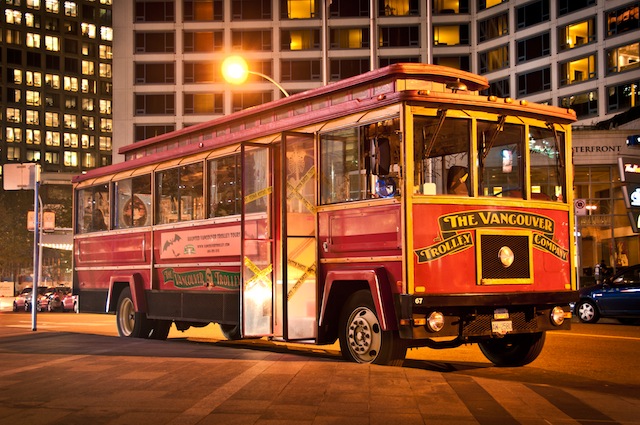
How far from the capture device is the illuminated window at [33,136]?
457ft

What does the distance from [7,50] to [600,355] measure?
446 feet

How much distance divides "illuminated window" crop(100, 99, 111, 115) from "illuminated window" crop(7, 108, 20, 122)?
1472 centimetres

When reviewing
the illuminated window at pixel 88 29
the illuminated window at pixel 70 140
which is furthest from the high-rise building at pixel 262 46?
the illuminated window at pixel 88 29

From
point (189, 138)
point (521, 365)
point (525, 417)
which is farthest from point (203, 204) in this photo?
point (525, 417)

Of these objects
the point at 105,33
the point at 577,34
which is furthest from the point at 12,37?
the point at 577,34

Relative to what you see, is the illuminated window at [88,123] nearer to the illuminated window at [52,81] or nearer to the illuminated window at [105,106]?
the illuminated window at [105,106]

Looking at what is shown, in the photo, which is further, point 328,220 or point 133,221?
point 133,221

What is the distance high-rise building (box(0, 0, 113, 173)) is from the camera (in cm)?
13762

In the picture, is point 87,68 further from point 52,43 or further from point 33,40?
point 33,40

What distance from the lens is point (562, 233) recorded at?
39.9ft

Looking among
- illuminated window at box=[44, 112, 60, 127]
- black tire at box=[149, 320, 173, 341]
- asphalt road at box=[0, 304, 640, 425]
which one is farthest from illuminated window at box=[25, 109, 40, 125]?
asphalt road at box=[0, 304, 640, 425]

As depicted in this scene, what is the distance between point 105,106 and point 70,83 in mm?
7103

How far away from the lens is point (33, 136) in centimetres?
14038

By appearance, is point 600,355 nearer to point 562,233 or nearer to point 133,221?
point 562,233
